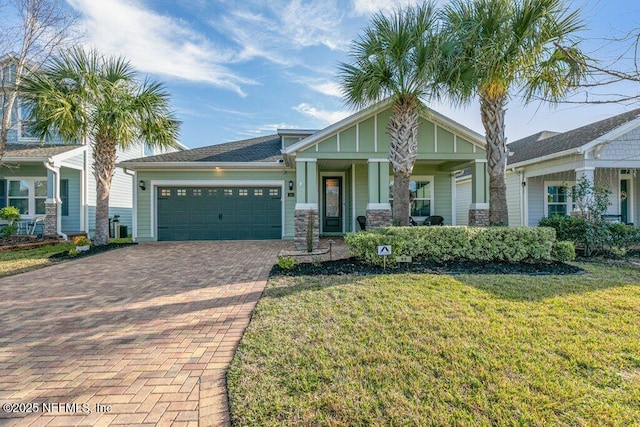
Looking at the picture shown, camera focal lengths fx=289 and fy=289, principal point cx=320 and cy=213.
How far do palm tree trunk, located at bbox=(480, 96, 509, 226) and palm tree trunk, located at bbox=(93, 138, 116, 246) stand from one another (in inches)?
484

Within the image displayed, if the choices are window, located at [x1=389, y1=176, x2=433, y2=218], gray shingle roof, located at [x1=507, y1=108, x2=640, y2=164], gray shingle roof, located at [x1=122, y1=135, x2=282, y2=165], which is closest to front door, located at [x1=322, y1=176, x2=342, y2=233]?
gray shingle roof, located at [x1=122, y1=135, x2=282, y2=165]

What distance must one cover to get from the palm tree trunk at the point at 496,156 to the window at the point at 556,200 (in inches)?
274

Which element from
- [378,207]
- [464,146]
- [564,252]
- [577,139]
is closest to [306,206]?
[378,207]

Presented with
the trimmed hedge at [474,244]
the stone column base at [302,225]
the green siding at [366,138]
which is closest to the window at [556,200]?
the trimmed hedge at [474,244]

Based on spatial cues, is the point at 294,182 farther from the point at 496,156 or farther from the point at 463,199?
the point at 463,199

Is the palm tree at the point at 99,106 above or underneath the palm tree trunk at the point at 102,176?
above

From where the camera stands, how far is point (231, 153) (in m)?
13.0

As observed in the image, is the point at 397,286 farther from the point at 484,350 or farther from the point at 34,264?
the point at 34,264

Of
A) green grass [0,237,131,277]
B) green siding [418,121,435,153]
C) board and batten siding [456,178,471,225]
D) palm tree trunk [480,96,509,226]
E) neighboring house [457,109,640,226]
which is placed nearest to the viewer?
green grass [0,237,131,277]

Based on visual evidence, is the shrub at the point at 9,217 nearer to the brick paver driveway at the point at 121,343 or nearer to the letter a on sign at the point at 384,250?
the brick paver driveway at the point at 121,343

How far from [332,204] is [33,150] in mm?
12767

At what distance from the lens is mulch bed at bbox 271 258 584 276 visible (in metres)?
6.24

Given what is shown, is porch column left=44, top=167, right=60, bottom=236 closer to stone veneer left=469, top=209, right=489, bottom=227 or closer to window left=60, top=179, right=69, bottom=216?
window left=60, top=179, right=69, bottom=216

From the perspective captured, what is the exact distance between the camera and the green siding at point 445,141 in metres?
10.1
